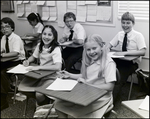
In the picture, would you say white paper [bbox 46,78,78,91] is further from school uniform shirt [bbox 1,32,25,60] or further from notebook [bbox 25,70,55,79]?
school uniform shirt [bbox 1,32,25,60]

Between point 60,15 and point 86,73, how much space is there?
7.73 ft

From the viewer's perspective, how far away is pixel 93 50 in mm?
2059

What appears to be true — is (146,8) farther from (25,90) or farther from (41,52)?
(25,90)

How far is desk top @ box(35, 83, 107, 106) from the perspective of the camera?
5.17ft

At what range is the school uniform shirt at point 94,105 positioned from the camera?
1.81m

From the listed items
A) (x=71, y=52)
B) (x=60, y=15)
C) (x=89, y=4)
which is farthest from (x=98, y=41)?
(x=60, y=15)

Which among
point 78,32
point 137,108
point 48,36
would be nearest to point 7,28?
point 48,36

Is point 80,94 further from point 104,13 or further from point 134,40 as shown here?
point 104,13

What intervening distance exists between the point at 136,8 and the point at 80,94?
219cm

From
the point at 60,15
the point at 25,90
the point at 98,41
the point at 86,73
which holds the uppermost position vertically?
the point at 60,15

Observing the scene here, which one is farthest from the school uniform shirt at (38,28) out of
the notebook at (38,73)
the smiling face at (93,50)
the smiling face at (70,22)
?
the smiling face at (93,50)

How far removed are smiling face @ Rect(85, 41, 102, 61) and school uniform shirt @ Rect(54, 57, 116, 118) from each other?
0.24 ft

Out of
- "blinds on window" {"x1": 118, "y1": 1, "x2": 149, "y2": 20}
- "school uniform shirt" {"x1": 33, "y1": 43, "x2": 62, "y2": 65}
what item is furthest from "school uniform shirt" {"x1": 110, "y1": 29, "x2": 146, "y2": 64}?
"school uniform shirt" {"x1": 33, "y1": 43, "x2": 62, "y2": 65}

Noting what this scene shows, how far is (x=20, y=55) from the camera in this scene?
3.30m
